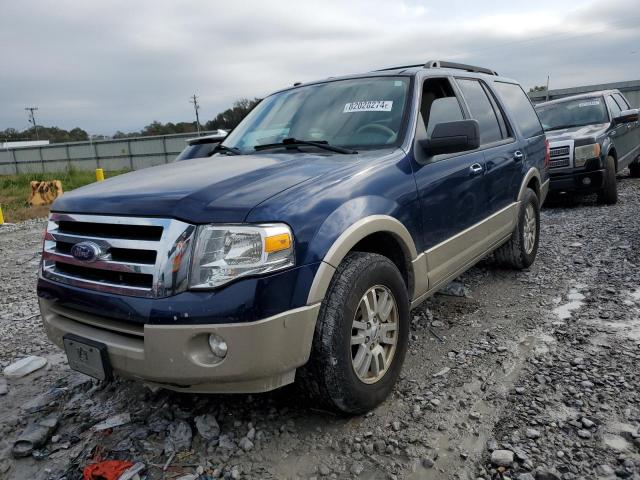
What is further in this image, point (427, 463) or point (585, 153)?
point (585, 153)

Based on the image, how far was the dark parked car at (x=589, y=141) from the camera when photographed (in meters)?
7.72

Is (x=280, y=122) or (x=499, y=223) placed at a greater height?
(x=280, y=122)

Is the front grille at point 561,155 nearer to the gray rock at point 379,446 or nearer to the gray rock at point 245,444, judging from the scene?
the gray rock at point 379,446

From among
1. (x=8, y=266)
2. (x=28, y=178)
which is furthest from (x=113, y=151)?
(x=8, y=266)

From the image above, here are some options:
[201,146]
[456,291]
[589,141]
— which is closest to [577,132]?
[589,141]

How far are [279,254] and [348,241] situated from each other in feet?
1.30

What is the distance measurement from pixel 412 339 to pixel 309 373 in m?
1.41

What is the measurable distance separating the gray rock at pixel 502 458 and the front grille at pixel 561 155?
6619 millimetres

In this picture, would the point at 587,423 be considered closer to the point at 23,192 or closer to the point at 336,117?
the point at 336,117

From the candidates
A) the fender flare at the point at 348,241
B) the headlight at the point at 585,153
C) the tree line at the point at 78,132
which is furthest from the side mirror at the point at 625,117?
the tree line at the point at 78,132

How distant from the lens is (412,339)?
354 cm

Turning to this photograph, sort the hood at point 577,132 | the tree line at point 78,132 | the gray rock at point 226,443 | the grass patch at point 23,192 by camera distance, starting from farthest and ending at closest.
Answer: the tree line at point 78,132
the grass patch at point 23,192
the hood at point 577,132
the gray rock at point 226,443

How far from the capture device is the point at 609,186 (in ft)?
25.6

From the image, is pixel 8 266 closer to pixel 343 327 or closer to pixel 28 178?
pixel 343 327
